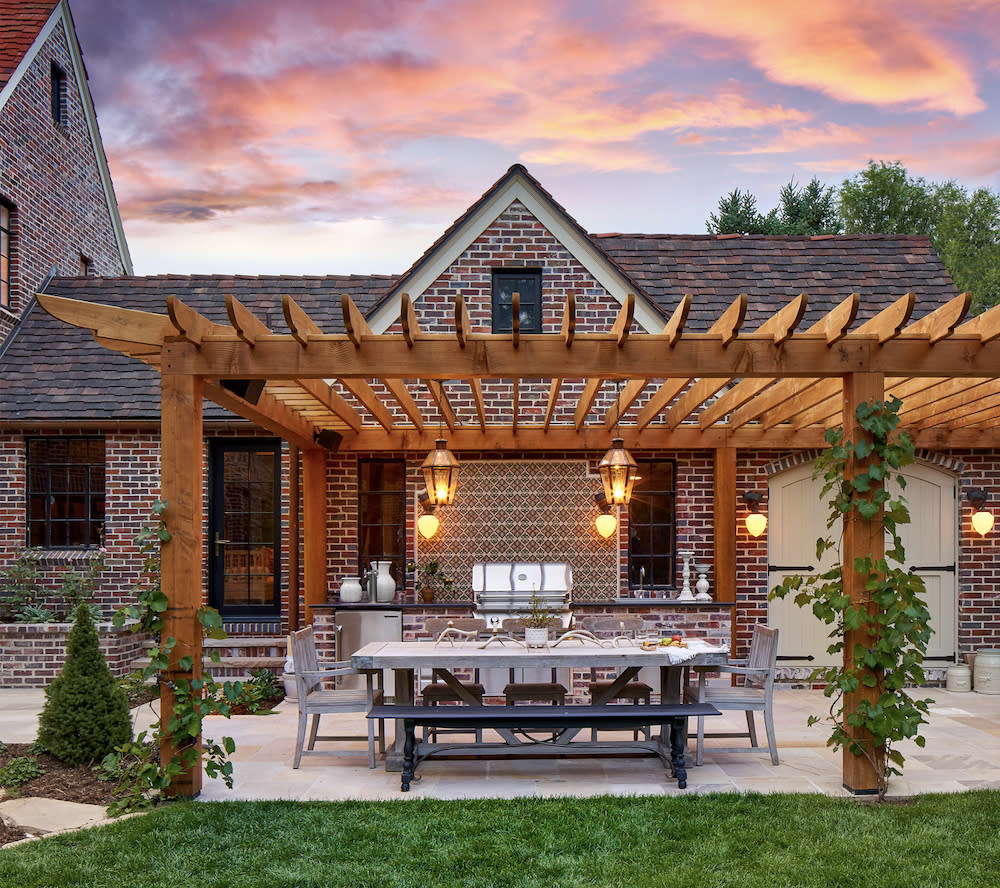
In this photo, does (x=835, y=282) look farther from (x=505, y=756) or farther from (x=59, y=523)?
(x=59, y=523)

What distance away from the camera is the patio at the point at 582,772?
6.06 metres

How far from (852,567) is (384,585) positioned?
5.36 meters

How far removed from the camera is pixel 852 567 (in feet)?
19.2

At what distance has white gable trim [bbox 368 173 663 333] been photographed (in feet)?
34.3

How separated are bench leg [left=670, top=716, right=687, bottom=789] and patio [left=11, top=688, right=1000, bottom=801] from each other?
0.11m

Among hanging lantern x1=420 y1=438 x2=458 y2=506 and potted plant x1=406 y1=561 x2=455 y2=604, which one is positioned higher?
hanging lantern x1=420 y1=438 x2=458 y2=506

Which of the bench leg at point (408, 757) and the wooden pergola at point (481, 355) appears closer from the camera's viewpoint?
the wooden pergola at point (481, 355)

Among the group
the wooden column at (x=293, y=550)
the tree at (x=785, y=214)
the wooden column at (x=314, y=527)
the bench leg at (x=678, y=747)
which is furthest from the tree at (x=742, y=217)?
the bench leg at (x=678, y=747)

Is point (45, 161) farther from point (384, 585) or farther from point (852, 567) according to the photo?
point (852, 567)

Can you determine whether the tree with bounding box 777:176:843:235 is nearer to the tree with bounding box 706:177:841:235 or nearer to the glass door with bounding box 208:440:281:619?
the tree with bounding box 706:177:841:235

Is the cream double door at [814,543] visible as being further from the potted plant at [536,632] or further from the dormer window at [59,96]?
the dormer window at [59,96]

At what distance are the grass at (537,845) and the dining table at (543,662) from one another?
87 cm

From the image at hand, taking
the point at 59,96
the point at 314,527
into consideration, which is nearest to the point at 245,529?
the point at 314,527

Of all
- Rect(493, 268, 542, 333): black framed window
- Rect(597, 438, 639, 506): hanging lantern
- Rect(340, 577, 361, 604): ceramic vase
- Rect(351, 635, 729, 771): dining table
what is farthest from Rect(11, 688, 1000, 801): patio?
Rect(493, 268, 542, 333): black framed window
